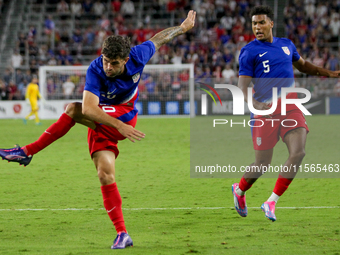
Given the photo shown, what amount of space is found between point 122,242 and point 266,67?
251 centimetres

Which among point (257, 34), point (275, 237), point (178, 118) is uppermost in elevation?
point (257, 34)

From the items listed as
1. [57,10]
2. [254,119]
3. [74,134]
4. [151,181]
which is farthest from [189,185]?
[57,10]

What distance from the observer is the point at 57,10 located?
3114 cm

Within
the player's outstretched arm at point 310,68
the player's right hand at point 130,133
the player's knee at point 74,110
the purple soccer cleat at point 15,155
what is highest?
the player's outstretched arm at point 310,68

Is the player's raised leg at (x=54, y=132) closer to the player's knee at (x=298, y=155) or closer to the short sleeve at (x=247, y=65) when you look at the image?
the short sleeve at (x=247, y=65)

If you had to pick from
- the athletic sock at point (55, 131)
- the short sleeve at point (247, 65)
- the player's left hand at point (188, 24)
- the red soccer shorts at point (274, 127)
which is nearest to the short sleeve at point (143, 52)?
the player's left hand at point (188, 24)

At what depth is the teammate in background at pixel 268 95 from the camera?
524cm

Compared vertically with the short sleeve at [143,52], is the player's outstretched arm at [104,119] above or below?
→ below

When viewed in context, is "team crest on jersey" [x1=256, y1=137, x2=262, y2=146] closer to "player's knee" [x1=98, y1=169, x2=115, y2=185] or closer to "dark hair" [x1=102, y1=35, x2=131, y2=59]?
"player's knee" [x1=98, y1=169, x2=115, y2=185]

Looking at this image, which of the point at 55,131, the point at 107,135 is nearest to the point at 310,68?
the point at 107,135

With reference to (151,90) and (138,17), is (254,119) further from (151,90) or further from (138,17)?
(138,17)

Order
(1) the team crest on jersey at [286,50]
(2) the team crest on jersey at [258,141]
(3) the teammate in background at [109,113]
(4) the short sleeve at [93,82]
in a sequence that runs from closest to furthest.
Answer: (3) the teammate in background at [109,113]
(4) the short sleeve at [93,82]
(2) the team crest on jersey at [258,141]
(1) the team crest on jersey at [286,50]

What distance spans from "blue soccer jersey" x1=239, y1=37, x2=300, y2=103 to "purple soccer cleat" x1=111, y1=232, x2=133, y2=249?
2.22 meters

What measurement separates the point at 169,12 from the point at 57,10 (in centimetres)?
725
